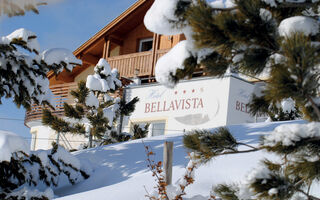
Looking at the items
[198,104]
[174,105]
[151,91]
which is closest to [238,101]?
[198,104]

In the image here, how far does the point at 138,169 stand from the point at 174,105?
23.3ft

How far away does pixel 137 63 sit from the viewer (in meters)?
21.1

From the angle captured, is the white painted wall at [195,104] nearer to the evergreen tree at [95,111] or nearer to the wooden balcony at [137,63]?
the wooden balcony at [137,63]

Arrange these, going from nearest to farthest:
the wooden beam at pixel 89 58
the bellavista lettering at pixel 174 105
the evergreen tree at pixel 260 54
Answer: the evergreen tree at pixel 260 54, the bellavista lettering at pixel 174 105, the wooden beam at pixel 89 58

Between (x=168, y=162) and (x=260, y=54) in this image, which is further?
(x=168, y=162)

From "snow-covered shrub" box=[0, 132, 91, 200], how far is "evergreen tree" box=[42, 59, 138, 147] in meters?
3.06

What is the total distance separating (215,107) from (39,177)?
24.5 feet

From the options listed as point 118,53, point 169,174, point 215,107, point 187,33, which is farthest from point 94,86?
point 187,33

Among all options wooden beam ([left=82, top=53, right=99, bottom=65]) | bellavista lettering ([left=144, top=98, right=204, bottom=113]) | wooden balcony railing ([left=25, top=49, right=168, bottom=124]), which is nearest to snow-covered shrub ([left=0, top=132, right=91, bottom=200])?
bellavista lettering ([left=144, top=98, right=204, bottom=113])

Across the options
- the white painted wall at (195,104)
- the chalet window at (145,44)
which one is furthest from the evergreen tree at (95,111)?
the chalet window at (145,44)

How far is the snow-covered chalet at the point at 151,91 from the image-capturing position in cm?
1700

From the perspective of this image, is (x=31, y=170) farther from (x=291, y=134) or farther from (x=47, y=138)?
(x=47, y=138)

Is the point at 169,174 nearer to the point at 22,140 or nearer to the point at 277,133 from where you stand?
the point at 22,140

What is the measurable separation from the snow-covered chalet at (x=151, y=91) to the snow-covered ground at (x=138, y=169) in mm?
4417
